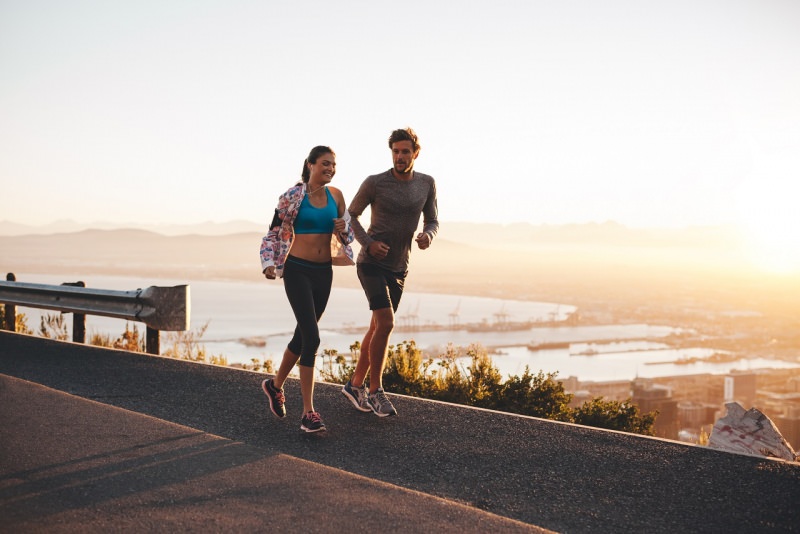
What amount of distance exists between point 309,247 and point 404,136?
46.7 inches

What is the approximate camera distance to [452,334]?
2564 centimetres

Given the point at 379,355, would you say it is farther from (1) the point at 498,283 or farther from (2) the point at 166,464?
(1) the point at 498,283

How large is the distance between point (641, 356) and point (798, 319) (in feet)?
36.0

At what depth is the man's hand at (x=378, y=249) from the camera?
6035 mm

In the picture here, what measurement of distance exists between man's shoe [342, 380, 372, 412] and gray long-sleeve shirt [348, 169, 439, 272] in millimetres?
1077

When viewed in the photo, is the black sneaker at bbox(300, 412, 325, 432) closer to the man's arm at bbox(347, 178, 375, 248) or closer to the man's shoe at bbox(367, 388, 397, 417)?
the man's shoe at bbox(367, 388, 397, 417)

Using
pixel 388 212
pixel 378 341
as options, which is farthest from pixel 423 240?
pixel 378 341

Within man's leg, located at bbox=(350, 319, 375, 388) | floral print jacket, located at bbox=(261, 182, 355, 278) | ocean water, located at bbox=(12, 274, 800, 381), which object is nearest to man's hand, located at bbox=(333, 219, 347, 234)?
floral print jacket, located at bbox=(261, 182, 355, 278)

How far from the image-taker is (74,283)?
11.1 meters

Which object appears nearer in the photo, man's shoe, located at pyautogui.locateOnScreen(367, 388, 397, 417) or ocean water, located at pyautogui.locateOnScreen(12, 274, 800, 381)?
man's shoe, located at pyautogui.locateOnScreen(367, 388, 397, 417)

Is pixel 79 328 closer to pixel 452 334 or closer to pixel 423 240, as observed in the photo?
pixel 423 240

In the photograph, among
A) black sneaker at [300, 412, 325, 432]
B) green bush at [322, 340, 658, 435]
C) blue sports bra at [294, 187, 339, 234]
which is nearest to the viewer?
black sneaker at [300, 412, 325, 432]

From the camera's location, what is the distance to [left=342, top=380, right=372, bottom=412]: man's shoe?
6320 mm

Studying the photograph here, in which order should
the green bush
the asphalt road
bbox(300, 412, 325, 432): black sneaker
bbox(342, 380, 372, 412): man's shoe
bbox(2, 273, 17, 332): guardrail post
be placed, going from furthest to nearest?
bbox(2, 273, 17, 332): guardrail post → the green bush → bbox(342, 380, 372, 412): man's shoe → bbox(300, 412, 325, 432): black sneaker → the asphalt road
